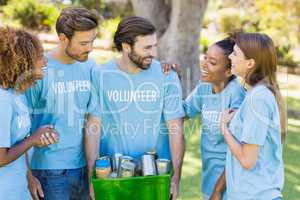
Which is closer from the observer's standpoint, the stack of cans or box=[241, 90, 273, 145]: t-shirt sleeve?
box=[241, 90, 273, 145]: t-shirt sleeve

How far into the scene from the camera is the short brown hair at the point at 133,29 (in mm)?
3254

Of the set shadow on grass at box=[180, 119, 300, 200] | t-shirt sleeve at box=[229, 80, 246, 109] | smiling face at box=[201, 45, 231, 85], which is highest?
smiling face at box=[201, 45, 231, 85]

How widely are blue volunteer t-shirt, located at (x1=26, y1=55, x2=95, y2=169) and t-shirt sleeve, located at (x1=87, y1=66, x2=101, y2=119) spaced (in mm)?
29

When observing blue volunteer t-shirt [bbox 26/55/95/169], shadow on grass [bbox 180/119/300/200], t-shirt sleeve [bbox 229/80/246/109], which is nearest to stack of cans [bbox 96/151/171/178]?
blue volunteer t-shirt [bbox 26/55/95/169]

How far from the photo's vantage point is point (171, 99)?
133 inches

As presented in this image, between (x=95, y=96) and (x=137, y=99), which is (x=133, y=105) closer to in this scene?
(x=137, y=99)

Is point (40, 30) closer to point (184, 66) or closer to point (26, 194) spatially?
point (184, 66)

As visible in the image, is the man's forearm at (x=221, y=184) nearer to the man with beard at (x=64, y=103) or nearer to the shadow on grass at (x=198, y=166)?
the man with beard at (x=64, y=103)

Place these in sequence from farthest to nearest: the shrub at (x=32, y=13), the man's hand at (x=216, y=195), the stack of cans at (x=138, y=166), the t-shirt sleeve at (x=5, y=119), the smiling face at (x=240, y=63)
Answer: the shrub at (x=32, y=13)
the man's hand at (x=216, y=195)
the stack of cans at (x=138, y=166)
the smiling face at (x=240, y=63)
the t-shirt sleeve at (x=5, y=119)

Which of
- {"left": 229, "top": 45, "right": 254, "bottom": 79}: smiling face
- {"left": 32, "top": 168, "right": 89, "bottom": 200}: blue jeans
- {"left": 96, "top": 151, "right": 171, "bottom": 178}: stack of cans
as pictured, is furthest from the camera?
{"left": 32, "top": 168, "right": 89, "bottom": 200}: blue jeans

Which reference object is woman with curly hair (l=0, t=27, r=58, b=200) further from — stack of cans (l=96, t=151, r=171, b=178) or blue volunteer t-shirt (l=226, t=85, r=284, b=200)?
blue volunteer t-shirt (l=226, t=85, r=284, b=200)

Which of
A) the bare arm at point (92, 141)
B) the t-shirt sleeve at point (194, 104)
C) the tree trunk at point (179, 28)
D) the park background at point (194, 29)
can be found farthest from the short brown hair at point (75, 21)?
the tree trunk at point (179, 28)

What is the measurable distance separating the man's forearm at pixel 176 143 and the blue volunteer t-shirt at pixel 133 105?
0.17 ft

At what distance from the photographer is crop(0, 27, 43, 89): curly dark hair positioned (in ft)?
9.26
